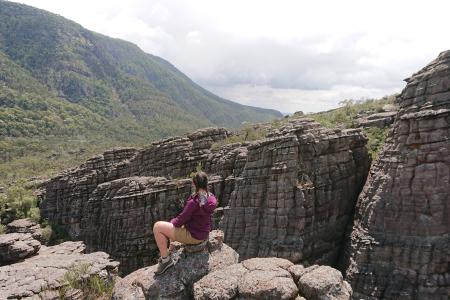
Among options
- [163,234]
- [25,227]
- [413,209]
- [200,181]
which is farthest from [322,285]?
[25,227]

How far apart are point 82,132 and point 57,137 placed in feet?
55.1

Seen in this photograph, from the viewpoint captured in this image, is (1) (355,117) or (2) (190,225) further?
(1) (355,117)

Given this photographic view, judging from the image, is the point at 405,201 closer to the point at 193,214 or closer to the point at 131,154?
the point at 193,214

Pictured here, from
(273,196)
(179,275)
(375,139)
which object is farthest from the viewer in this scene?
(375,139)

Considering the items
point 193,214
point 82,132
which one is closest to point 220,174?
point 193,214

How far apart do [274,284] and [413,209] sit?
14.6 meters

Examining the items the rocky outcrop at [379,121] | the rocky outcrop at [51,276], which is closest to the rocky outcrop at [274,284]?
the rocky outcrop at [51,276]

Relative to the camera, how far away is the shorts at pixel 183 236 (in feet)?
33.5

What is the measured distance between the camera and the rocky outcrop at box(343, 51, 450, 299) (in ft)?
63.9

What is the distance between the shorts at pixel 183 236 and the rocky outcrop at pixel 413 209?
1438 centimetres

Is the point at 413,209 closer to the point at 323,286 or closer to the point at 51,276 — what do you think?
the point at 323,286

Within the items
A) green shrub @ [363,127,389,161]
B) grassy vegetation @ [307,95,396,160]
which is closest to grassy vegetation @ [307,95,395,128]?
grassy vegetation @ [307,95,396,160]

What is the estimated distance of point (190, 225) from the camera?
406 inches

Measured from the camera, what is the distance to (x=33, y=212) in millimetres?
51875
